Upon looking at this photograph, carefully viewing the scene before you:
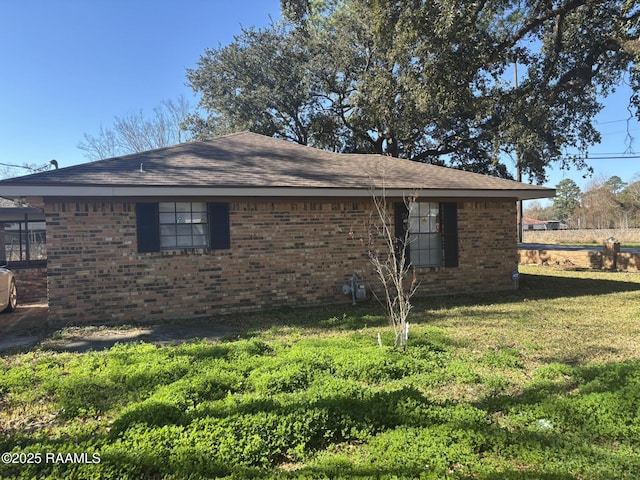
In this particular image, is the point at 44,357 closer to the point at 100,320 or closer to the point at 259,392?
the point at 100,320

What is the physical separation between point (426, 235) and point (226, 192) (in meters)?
5.11

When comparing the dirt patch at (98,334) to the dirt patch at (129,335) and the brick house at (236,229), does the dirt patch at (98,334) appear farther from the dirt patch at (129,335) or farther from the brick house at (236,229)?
the brick house at (236,229)

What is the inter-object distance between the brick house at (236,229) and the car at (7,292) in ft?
8.39

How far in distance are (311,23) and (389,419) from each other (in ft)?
73.9

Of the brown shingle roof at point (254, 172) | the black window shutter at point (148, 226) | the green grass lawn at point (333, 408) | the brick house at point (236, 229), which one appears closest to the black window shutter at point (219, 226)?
the brick house at point (236, 229)

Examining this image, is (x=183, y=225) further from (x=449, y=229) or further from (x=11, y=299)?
(x=449, y=229)

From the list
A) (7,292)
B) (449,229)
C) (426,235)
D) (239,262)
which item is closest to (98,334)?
(239,262)

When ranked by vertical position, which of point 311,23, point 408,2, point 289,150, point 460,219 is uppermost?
point 311,23

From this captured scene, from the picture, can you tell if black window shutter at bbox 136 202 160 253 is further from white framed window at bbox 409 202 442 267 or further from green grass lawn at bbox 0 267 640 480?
white framed window at bbox 409 202 442 267

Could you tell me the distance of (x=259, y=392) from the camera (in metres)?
3.98

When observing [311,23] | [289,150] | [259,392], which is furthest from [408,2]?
[311,23]

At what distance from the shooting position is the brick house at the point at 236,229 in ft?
23.9

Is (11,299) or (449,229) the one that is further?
(449,229)

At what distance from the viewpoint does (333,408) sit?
11.5ft
